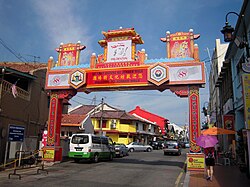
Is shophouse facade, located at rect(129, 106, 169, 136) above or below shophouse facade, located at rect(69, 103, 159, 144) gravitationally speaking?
above

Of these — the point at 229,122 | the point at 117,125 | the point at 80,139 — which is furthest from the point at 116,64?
the point at 117,125

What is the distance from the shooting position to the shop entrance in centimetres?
1391

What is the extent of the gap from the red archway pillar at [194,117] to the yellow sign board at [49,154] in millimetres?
8605

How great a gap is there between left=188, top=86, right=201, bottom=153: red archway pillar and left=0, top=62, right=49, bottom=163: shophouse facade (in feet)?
31.2

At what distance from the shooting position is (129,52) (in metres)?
15.3

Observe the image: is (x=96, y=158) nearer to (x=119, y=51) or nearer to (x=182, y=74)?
(x=119, y=51)

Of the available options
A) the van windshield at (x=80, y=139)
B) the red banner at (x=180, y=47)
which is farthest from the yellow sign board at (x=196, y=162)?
the van windshield at (x=80, y=139)

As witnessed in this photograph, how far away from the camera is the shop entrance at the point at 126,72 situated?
548 inches

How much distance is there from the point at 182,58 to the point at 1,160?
1186cm

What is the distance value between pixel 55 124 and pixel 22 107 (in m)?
2.40

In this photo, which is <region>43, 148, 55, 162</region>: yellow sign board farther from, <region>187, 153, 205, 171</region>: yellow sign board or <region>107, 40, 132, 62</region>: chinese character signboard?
<region>187, 153, 205, 171</region>: yellow sign board

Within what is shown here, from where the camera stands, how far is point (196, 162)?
1295cm

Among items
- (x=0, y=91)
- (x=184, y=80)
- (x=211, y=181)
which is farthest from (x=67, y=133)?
(x=211, y=181)

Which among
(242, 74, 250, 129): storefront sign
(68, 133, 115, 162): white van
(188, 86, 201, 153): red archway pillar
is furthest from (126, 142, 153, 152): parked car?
(242, 74, 250, 129): storefront sign
